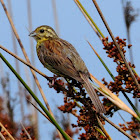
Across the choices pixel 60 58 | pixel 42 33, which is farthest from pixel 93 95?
pixel 42 33

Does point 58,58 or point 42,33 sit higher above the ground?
point 42,33

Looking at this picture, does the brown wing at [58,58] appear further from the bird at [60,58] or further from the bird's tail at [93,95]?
the bird's tail at [93,95]

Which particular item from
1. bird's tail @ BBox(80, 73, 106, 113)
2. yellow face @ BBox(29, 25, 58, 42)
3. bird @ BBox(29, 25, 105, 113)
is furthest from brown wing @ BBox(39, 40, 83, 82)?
yellow face @ BBox(29, 25, 58, 42)

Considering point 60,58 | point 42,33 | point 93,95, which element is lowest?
point 93,95

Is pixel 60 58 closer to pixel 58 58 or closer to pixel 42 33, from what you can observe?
pixel 58 58

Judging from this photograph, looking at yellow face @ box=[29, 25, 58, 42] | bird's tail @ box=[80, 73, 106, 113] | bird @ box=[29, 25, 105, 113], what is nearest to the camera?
bird's tail @ box=[80, 73, 106, 113]

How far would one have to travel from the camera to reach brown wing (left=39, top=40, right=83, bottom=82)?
3289 mm

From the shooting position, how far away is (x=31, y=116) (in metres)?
5.98

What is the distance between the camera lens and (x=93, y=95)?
269 centimetres

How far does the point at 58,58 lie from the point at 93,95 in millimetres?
966

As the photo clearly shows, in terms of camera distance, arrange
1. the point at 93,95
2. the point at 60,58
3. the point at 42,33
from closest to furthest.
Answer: the point at 93,95
the point at 60,58
the point at 42,33

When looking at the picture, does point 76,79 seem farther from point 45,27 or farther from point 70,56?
point 45,27

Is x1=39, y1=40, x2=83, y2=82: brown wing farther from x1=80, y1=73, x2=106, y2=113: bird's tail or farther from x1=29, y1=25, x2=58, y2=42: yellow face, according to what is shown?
x1=29, y1=25, x2=58, y2=42: yellow face

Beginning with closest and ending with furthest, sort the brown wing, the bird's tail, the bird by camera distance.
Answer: the bird's tail < the bird < the brown wing
